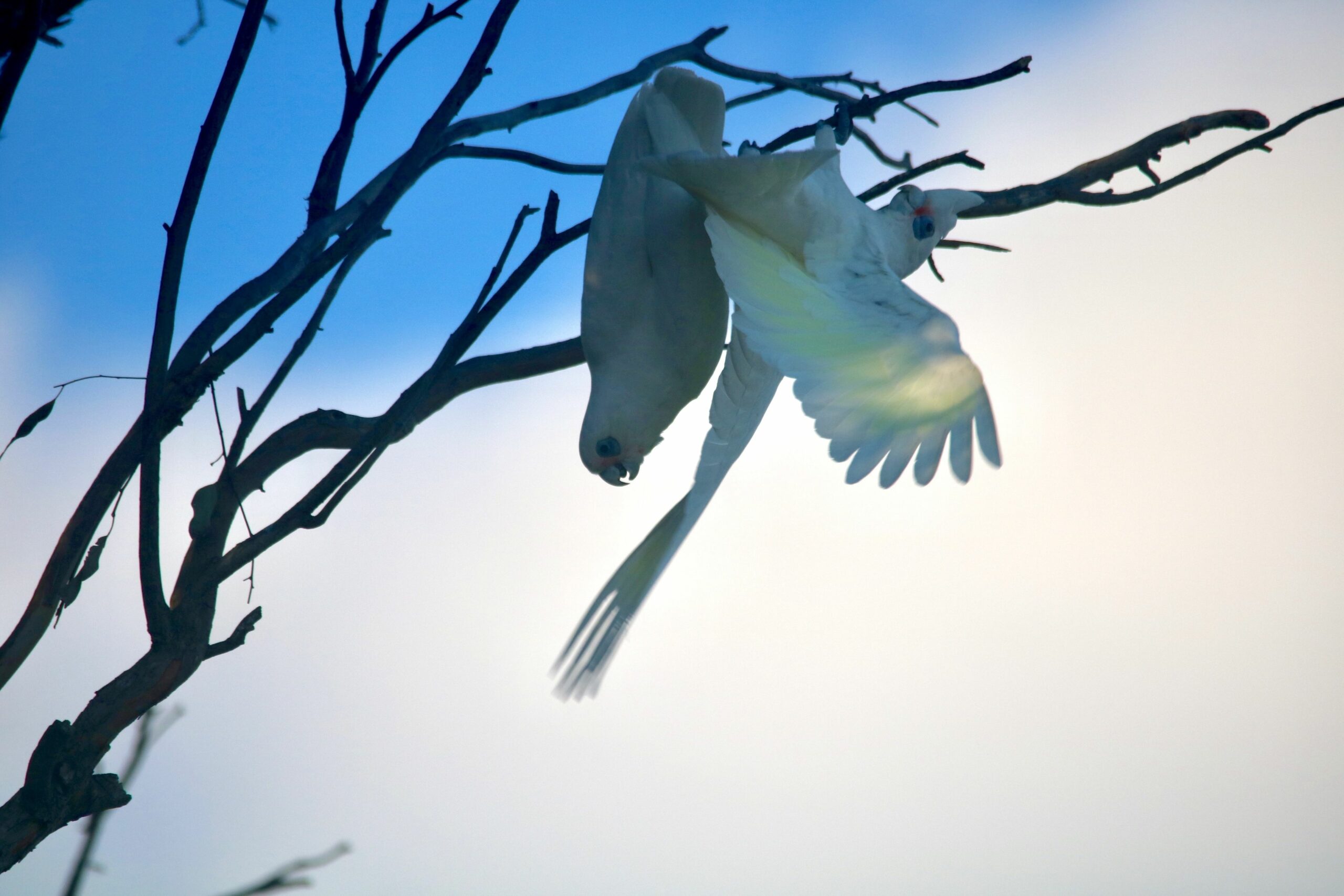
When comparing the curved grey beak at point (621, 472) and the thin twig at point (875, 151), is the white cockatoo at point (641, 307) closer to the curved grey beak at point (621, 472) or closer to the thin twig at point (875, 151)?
the curved grey beak at point (621, 472)

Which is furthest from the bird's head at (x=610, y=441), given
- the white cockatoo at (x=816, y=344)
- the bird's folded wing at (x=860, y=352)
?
the bird's folded wing at (x=860, y=352)

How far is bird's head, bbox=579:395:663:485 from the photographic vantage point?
130cm

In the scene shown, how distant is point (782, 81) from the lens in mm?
1929

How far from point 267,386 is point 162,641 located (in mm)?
363

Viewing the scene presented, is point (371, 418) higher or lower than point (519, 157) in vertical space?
lower

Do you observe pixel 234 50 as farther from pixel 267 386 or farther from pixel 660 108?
pixel 660 108

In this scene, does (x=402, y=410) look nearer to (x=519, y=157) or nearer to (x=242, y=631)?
(x=242, y=631)

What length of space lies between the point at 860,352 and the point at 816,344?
0.19 feet

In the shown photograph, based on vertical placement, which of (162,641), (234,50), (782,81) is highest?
(782,81)

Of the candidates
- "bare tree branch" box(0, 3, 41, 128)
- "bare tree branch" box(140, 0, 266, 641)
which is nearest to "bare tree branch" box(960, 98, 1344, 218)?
"bare tree branch" box(140, 0, 266, 641)

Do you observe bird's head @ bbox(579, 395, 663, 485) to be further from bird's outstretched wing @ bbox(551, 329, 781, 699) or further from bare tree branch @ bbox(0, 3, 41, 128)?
bare tree branch @ bbox(0, 3, 41, 128)

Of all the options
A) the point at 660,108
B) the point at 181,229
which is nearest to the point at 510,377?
the point at 660,108

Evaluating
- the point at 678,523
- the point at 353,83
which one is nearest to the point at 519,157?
the point at 353,83

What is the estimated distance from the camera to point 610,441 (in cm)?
130
